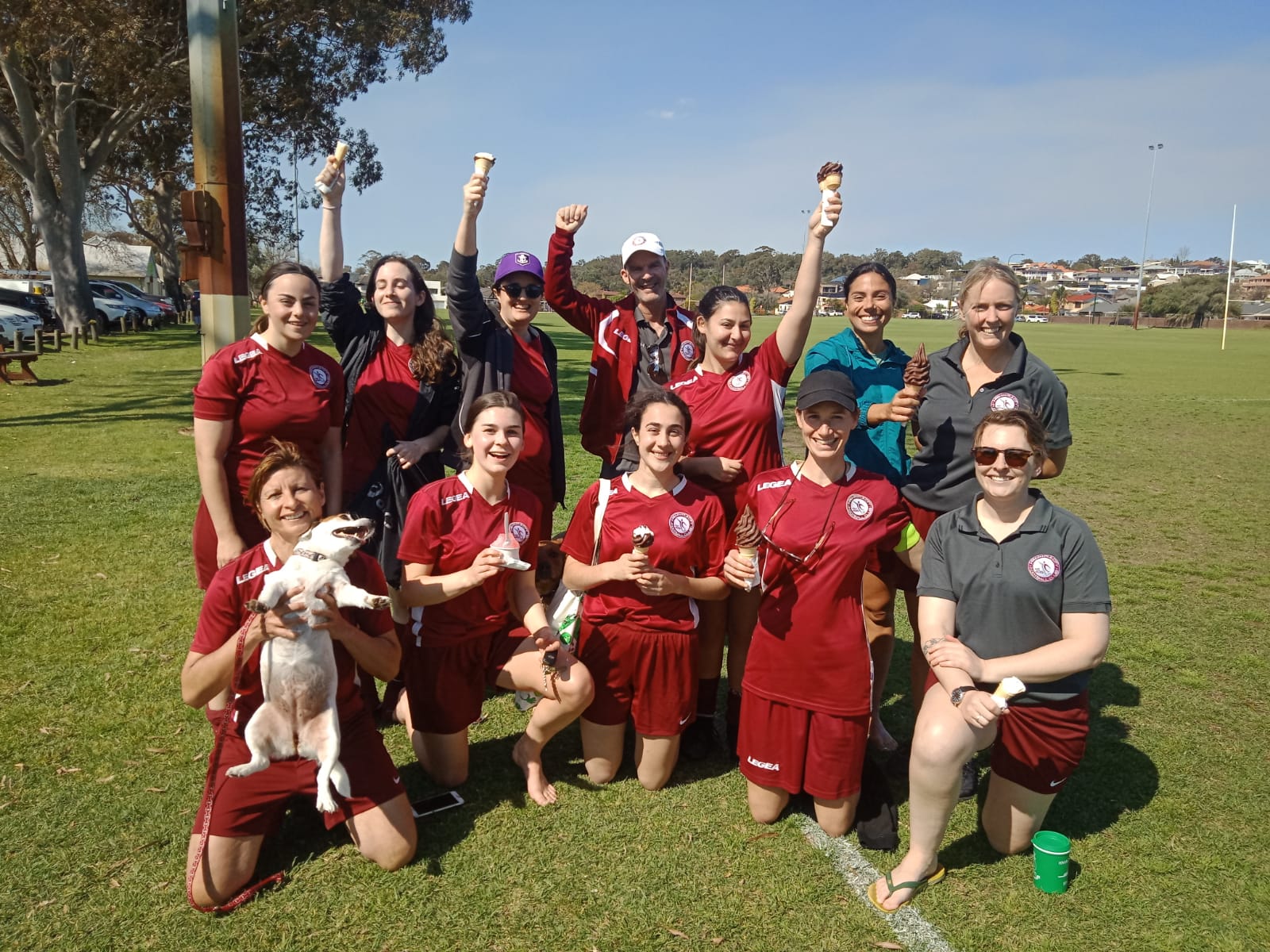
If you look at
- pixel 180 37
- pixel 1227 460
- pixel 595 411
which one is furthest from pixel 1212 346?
pixel 595 411

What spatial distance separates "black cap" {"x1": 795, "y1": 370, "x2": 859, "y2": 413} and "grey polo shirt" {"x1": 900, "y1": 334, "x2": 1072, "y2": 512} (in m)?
0.55

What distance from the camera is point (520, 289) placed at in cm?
473

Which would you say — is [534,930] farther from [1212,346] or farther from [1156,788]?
[1212,346]

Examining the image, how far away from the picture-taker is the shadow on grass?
383 centimetres

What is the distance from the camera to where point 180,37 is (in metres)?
22.7

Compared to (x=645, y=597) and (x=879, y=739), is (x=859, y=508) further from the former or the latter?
(x=879, y=739)

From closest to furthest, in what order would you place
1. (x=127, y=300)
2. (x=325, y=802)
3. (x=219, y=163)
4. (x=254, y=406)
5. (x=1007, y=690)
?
1. (x=1007, y=690)
2. (x=325, y=802)
3. (x=254, y=406)
4. (x=219, y=163)
5. (x=127, y=300)

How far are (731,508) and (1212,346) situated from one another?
53634 millimetres

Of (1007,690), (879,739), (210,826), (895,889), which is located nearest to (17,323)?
(210,826)

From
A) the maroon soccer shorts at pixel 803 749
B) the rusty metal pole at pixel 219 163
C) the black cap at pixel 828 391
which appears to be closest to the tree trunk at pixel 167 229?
the rusty metal pole at pixel 219 163

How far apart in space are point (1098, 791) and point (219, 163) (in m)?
6.83

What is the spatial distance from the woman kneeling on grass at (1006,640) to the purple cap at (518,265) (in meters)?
2.45

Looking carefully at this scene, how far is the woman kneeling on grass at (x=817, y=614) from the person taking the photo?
12.5 feet

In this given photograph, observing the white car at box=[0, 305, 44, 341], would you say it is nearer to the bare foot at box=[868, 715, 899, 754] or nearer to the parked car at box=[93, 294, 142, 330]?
the parked car at box=[93, 294, 142, 330]
